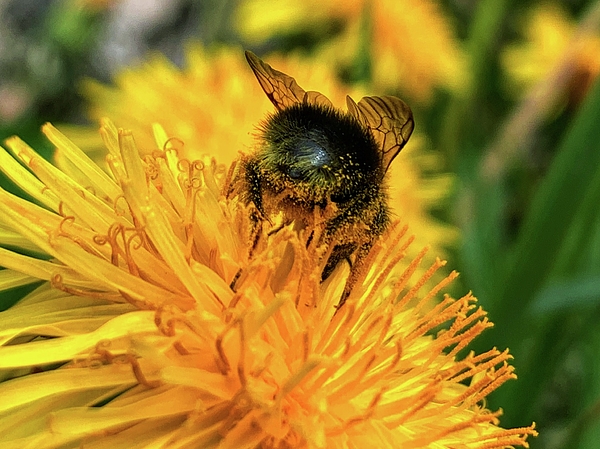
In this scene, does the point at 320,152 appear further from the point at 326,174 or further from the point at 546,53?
the point at 546,53

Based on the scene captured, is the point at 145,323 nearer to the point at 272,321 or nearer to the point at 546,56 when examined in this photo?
the point at 272,321

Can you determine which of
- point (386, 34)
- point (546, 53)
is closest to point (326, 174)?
point (386, 34)

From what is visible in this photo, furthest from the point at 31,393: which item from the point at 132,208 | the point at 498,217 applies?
the point at 498,217

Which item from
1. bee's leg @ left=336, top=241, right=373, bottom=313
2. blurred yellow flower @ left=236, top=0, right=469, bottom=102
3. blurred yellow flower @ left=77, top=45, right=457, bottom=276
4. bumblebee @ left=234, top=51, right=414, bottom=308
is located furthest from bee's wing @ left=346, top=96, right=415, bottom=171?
blurred yellow flower @ left=236, top=0, right=469, bottom=102

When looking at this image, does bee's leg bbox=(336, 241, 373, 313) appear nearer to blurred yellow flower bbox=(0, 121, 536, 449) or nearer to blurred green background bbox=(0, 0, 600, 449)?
blurred yellow flower bbox=(0, 121, 536, 449)

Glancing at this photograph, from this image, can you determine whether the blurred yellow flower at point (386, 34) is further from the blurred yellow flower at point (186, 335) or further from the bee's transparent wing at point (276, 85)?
the blurred yellow flower at point (186, 335)

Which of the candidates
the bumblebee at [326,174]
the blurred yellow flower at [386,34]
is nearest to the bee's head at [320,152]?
the bumblebee at [326,174]
